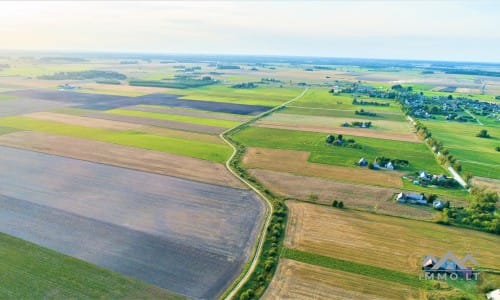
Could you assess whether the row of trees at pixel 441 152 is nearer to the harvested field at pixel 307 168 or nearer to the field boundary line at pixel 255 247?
the harvested field at pixel 307 168

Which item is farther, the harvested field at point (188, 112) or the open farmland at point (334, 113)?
the open farmland at point (334, 113)

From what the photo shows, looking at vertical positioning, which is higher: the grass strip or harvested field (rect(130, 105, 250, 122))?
harvested field (rect(130, 105, 250, 122))

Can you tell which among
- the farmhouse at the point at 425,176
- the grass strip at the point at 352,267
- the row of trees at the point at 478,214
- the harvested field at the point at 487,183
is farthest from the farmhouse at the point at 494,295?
the harvested field at the point at 487,183

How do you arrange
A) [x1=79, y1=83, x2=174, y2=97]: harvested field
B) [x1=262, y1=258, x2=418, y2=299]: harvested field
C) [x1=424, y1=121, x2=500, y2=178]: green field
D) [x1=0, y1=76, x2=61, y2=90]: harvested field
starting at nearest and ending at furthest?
1. [x1=262, y1=258, x2=418, y2=299]: harvested field
2. [x1=424, y1=121, x2=500, y2=178]: green field
3. [x1=79, y1=83, x2=174, y2=97]: harvested field
4. [x1=0, y1=76, x2=61, y2=90]: harvested field

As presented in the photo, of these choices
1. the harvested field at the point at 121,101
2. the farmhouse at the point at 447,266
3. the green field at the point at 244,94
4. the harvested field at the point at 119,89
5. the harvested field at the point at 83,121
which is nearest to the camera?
the farmhouse at the point at 447,266

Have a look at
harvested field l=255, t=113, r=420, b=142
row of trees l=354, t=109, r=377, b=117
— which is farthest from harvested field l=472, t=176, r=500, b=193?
row of trees l=354, t=109, r=377, b=117

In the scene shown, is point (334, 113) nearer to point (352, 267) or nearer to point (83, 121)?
point (83, 121)

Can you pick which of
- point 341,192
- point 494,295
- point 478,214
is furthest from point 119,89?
point 494,295

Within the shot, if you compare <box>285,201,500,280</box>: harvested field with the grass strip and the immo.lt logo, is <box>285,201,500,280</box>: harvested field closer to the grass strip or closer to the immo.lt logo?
the grass strip
